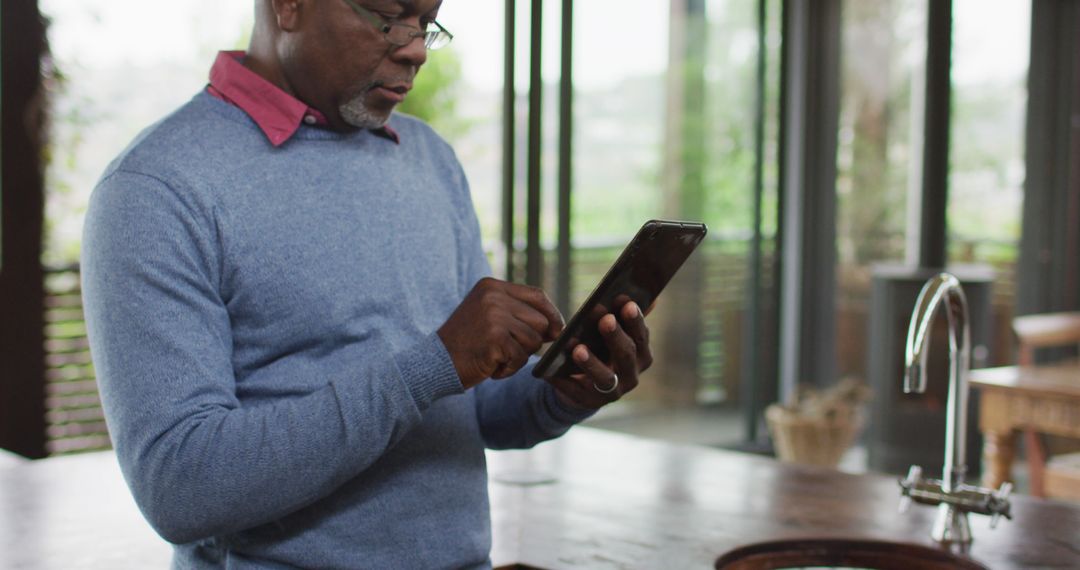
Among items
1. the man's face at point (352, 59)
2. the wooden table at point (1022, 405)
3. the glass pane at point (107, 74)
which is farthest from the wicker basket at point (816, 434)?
the man's face at point (352, 59)

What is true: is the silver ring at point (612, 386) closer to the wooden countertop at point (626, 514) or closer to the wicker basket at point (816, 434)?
the wooden countertop at point (626, 514)

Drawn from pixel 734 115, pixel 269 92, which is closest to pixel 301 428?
pixel 269 92

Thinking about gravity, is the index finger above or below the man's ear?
below

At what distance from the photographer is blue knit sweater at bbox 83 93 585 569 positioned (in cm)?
110

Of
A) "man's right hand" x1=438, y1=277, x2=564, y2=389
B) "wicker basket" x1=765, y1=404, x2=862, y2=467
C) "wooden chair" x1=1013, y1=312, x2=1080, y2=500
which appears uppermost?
"man's right hand" x1=438, y1=277, x2=564, y2=389

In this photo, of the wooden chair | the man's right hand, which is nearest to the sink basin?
the man's right hand

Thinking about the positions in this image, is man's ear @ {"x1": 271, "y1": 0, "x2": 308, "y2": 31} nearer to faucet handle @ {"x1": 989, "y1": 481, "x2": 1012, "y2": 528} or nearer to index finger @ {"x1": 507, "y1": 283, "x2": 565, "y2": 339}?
index finger @ {"x1": 507, "y1": 283, "x2": 565, "y2": 339}

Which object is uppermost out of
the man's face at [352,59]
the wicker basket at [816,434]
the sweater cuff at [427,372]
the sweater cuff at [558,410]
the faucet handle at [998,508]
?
the man's face at [352,59]

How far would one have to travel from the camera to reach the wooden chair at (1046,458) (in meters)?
3.29

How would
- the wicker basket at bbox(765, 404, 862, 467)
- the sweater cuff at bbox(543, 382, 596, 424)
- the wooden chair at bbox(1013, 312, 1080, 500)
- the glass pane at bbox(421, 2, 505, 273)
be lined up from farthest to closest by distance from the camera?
the glass pane at bbox(421, 2, 505, 273), the wicker basket at bbox(765, 404, 862, 467), the wooden chair at bbox(1013, 312, 1080, 500), the sweater cuff at bbox(543, 382, 596, 424)

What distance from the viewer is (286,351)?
122cm

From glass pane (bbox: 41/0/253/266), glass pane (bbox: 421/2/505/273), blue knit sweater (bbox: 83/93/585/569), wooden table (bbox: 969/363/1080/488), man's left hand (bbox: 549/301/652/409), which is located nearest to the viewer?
blue knit sweater (bbox: 83/93/585/569)

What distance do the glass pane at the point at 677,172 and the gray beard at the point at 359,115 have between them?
348 cm

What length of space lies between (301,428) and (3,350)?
2755mm
